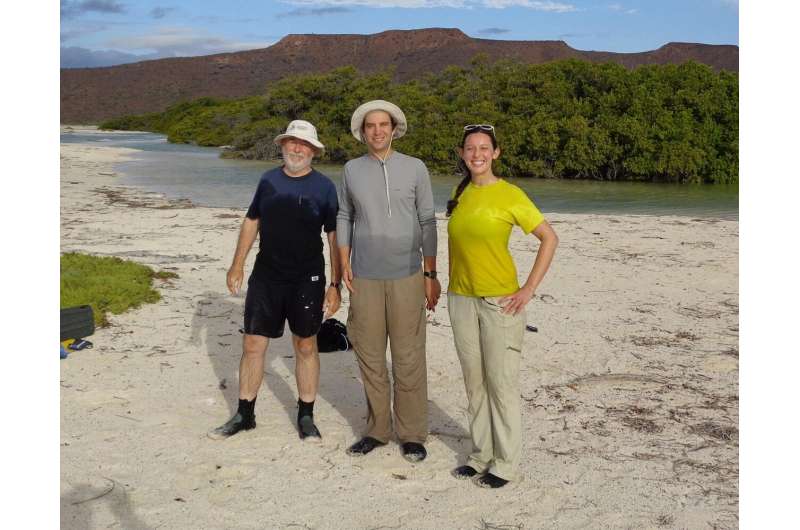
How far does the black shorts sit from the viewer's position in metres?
4.21

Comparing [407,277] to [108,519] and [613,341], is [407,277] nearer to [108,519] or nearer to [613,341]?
[108,519]

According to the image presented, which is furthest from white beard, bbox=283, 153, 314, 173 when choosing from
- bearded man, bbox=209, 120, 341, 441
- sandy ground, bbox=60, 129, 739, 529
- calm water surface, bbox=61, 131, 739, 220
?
calm water surface, bbox=61, 131, 739, 220

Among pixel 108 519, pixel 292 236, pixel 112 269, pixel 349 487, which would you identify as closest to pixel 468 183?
pixel 292 236

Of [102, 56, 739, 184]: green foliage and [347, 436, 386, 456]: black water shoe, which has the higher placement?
[102, 56, 739, 184]: green foliage

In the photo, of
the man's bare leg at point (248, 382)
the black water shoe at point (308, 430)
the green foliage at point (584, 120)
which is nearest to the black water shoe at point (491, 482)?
the black water shoe at point (308, 430)

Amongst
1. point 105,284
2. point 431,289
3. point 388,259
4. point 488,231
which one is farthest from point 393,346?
point 105,284

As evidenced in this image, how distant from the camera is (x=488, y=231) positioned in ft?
11.6

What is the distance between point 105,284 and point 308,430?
13.1 feet

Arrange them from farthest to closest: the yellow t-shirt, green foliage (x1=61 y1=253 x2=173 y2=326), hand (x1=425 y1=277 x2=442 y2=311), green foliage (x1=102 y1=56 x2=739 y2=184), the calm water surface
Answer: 1. green foliage (x1=102 y1=56 x2=739 y2=184)
2. the calm water surface
3. green foliage (x1=61 y1=253 x2=173 y2=326)
4. hand (x1=425 y1=277 x2=442 y2=311)
5. the yellow t-shirt

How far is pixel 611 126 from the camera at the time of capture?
28.9 meters

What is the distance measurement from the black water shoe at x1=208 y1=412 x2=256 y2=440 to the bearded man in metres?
0.34

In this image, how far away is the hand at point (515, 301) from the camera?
3.57 meters

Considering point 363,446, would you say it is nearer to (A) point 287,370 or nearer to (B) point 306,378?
(B) point 306,378

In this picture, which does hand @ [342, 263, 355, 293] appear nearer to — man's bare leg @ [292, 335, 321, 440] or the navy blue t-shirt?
the navy blue t-shirt
